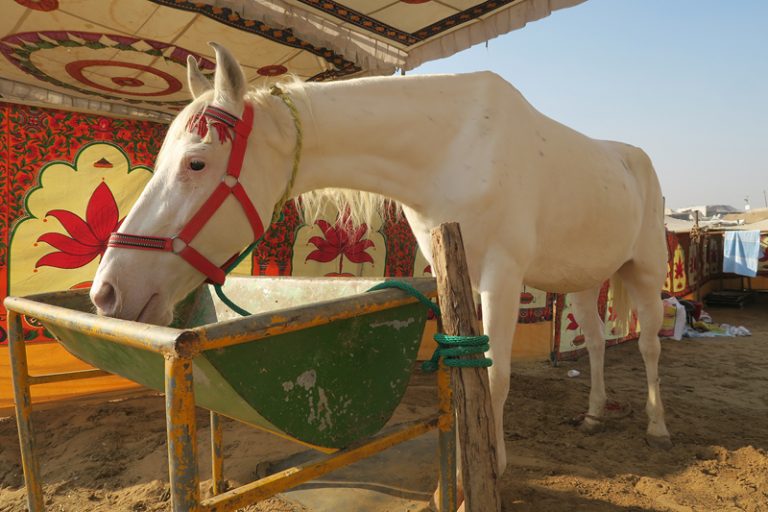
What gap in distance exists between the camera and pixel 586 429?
113 inches

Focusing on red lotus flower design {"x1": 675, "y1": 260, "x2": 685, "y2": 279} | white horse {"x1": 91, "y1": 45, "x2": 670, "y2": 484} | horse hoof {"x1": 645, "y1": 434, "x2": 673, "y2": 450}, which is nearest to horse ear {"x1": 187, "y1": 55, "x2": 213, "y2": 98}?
white horse {"x1": 91, "y1": 45, "x2": 670, "y2": 484}

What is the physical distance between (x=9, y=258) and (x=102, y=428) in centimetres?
132

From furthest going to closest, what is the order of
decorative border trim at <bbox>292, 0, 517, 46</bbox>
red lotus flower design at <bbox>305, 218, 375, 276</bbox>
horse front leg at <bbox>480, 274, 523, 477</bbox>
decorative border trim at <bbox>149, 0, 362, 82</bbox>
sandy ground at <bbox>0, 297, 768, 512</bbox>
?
1. red lotus flower design at <bbox>305, 218, 375, 276</bbox>
2. decorative border trim at <bbox>292, 0, 517, 46</bbox>
3. decorative border trim at <bbox>149, 0, 362, 82</bbox>
4. sandy ground at <bbox>0, 297, 768, 512</bbox>
5. horse front leg at <bbox>480, 274, 523, 477</bbox>

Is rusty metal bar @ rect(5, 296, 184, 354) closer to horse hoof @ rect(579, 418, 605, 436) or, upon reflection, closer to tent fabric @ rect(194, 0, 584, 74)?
tent fabric @ rect(194, 0, 584, 74)

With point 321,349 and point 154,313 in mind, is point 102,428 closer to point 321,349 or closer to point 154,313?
point 154,313

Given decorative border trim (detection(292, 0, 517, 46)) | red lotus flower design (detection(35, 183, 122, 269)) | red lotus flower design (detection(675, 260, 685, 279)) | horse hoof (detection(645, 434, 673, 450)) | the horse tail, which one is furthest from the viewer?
red lotus flower design (detection(675, 260, 685, 279))

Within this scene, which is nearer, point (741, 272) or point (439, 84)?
point (439, 84)

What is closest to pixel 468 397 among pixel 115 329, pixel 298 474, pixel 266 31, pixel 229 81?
pixel 298 474

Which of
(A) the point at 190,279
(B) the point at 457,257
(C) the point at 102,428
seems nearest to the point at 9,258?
(C) the point at 102,428

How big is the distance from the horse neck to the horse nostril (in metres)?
0.70

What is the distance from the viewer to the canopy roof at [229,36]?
2.90 metres

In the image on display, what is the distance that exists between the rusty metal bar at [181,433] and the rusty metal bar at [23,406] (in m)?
1.04

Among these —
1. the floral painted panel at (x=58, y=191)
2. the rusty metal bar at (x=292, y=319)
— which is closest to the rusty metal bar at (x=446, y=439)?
the rusty metal bar at (x=292, y=319)

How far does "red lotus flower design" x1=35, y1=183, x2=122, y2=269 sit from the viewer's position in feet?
10.2
